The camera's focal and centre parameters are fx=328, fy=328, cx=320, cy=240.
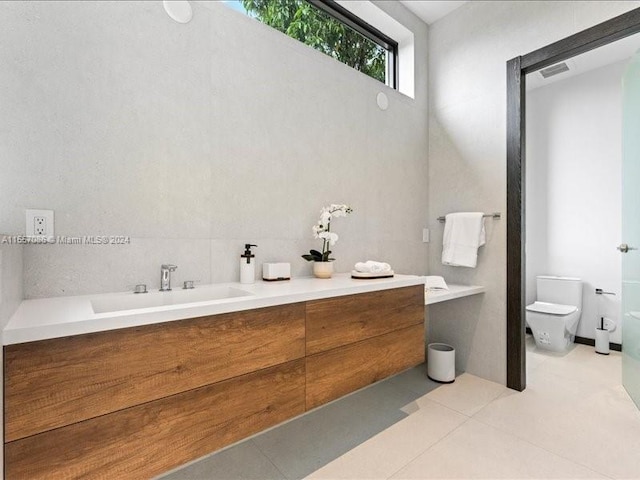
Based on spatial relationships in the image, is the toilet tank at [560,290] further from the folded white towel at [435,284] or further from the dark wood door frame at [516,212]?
the folded white towel at [435,284]

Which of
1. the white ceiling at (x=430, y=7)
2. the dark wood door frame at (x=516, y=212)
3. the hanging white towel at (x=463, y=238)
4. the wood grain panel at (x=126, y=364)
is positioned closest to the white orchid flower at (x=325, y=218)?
the wood grain panel at (x=126, y=364)

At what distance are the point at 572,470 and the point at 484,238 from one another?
1.42 metres

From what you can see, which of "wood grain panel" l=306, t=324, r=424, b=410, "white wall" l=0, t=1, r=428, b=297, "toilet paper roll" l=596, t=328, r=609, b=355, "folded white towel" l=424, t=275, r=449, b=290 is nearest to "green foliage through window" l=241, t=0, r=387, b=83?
"white wall" l=0, t=1, r=428, b=297

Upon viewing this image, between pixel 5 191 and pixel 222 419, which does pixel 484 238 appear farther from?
pixel 5 191

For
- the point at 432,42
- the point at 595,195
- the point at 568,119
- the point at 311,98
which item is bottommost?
the point at 595,195

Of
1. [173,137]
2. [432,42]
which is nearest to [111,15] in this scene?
[173,137]

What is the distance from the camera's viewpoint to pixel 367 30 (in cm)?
260

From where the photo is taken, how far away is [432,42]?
278 centimetres

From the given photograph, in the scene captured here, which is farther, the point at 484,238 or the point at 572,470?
the point at 484,238

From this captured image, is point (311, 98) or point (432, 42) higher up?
point (432, 42)

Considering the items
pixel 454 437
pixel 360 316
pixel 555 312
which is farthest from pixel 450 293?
pixel 555 312

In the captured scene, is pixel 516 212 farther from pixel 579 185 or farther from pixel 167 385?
pixel 167 385

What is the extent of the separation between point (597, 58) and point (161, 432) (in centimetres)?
421

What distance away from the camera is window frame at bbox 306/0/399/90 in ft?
7.62
